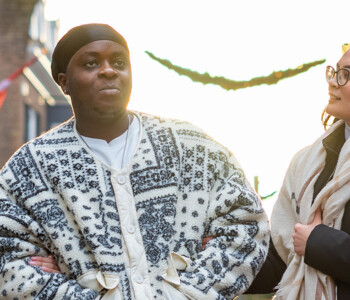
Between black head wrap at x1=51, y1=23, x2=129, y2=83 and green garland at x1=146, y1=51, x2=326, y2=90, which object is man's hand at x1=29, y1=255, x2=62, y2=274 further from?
green garland at x1=146, y1=51, x2=326, y2=90

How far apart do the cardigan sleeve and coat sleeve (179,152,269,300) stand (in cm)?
21

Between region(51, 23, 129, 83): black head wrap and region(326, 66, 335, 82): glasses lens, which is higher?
region(51, 23, 129, 83): black head wrap

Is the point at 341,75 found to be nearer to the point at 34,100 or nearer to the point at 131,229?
the point at 131,229

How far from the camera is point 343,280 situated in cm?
353

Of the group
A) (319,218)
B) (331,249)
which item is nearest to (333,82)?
(319,218)

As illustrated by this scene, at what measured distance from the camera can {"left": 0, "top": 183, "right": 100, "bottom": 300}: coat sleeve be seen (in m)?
3.41

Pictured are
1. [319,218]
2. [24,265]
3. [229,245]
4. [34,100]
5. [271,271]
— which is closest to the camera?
[24,265]

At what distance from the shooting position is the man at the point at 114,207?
136 inches

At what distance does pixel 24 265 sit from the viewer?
344 cm

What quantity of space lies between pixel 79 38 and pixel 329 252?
1.38 m

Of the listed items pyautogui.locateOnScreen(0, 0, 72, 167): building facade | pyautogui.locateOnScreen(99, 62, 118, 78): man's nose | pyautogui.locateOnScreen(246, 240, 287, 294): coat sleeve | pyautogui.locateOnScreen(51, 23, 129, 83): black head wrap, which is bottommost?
pyautogui.locateOnScreen(0, 0, 72, 167): building facade

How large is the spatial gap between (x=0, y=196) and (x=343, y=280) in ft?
4.84

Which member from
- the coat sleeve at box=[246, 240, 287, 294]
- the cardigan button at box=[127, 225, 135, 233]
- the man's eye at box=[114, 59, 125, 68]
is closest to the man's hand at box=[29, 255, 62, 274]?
the cardigan button at box=[127, 225, 135, 233]

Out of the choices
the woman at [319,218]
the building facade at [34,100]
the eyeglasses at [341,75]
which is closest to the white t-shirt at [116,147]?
the woman at [319,218]
